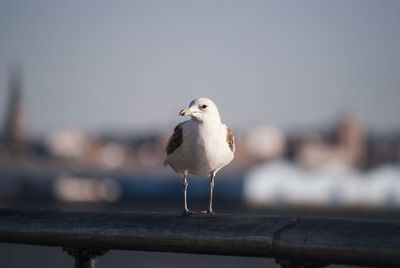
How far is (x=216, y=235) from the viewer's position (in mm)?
2756

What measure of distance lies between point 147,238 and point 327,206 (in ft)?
463

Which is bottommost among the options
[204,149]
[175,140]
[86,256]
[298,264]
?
[298,264]

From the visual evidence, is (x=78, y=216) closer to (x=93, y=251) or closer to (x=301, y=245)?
(x=93, y=251)

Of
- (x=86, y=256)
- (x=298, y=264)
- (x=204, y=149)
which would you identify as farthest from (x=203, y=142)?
Result: (x=298, y=264)

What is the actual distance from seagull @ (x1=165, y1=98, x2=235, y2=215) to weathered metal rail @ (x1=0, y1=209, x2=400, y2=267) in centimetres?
94

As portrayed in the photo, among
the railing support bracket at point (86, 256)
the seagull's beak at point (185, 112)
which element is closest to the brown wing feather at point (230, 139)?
the seagull's beak at point (185, 112)

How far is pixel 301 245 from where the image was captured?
2527 mm

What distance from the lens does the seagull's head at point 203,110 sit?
13.1ft

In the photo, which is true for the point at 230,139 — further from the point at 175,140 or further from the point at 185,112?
the point at 185,112

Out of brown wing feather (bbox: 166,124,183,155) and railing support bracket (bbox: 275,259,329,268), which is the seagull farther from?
railing support bracket (bbox: 275,259,329,268)

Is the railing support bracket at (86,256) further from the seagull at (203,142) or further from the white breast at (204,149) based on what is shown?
the white breast at (204,149)

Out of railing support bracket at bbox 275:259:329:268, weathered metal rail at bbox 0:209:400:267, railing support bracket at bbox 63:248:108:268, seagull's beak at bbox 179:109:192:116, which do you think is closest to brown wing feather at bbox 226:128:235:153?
seagull's beak at bbox 179:109:192:116

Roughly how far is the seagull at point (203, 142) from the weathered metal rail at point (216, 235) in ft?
3.10

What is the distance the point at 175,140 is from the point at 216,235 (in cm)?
145
